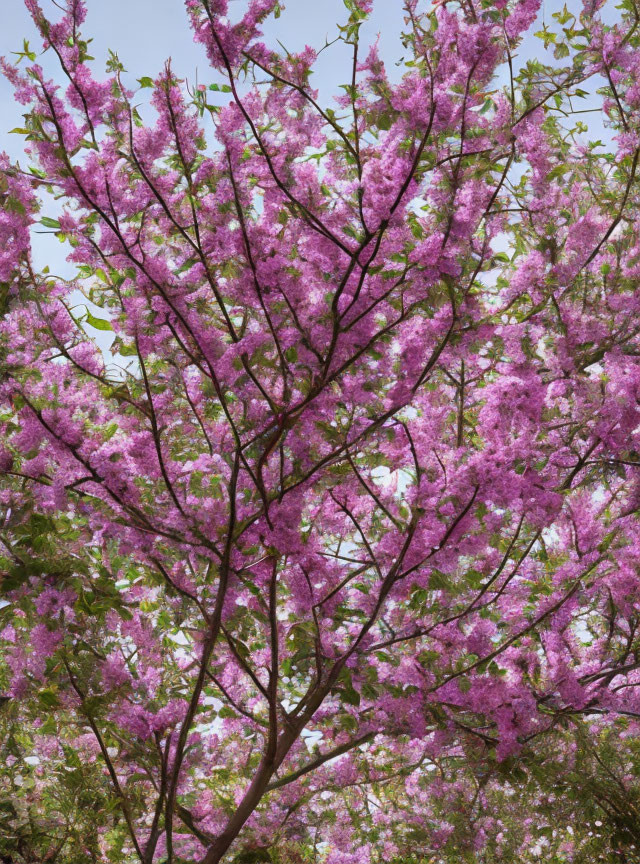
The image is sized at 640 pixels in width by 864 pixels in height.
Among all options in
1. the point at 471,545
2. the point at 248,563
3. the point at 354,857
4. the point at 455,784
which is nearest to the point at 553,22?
the point at 471,545

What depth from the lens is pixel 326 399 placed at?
11.4ft

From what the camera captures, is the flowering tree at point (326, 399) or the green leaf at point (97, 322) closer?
the flowering tree at point (326, 399)

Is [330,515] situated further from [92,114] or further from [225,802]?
[92,114]

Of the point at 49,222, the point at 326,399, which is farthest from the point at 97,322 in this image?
the point at 326,399

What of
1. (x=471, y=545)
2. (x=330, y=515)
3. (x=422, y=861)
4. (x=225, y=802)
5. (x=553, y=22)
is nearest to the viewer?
(x=471, y=545)

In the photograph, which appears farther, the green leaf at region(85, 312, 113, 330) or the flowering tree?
the green leaf at region(85, 312, 113, 330)

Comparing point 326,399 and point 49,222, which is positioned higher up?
point 49,222

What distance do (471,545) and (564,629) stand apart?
97cm

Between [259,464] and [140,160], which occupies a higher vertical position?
[140,160]

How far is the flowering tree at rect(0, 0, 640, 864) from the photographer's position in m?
3.22

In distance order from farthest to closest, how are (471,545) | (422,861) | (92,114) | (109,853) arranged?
1. (422,861)
2. (109,853)
3. (471,545)
4. (92,114)

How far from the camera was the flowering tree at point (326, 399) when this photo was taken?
3225 millimetres

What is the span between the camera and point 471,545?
3455 millimetres

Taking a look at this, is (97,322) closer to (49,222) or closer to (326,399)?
(49,222)
